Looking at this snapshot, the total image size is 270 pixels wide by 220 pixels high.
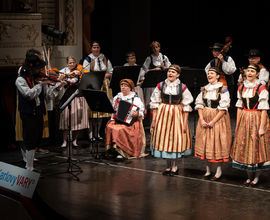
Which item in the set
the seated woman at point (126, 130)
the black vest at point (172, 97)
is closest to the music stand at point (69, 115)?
the seated woman at point (126, 130)

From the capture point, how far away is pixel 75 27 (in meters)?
8.80

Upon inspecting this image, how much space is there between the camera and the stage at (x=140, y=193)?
5051 mm

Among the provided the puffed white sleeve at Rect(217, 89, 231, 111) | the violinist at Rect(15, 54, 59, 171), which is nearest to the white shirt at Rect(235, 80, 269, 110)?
the puffed white sleeve at Rect(217, 89, 231, 111)

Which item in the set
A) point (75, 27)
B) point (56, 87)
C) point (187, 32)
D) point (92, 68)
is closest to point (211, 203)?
point (56, 87)

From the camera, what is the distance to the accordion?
7172 millimetres

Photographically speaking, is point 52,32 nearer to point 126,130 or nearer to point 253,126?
point 126,130

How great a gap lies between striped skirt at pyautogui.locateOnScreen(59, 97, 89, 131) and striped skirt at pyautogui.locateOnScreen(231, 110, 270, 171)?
2.88 meters

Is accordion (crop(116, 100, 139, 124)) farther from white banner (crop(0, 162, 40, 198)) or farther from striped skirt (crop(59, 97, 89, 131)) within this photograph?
white banner (crop(0, 162, 40, 198))

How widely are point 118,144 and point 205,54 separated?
598 centimetres

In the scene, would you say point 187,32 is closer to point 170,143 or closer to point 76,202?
point 170,143

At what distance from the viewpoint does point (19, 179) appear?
4.70 m

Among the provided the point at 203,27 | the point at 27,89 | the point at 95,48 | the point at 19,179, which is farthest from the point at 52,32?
the point at 203,27

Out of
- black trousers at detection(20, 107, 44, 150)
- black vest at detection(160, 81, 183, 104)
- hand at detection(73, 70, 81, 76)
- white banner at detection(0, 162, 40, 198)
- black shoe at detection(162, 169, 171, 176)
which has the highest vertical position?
hand at detection(73, 70, 81, 76)

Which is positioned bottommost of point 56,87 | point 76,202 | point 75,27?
point 76,202
